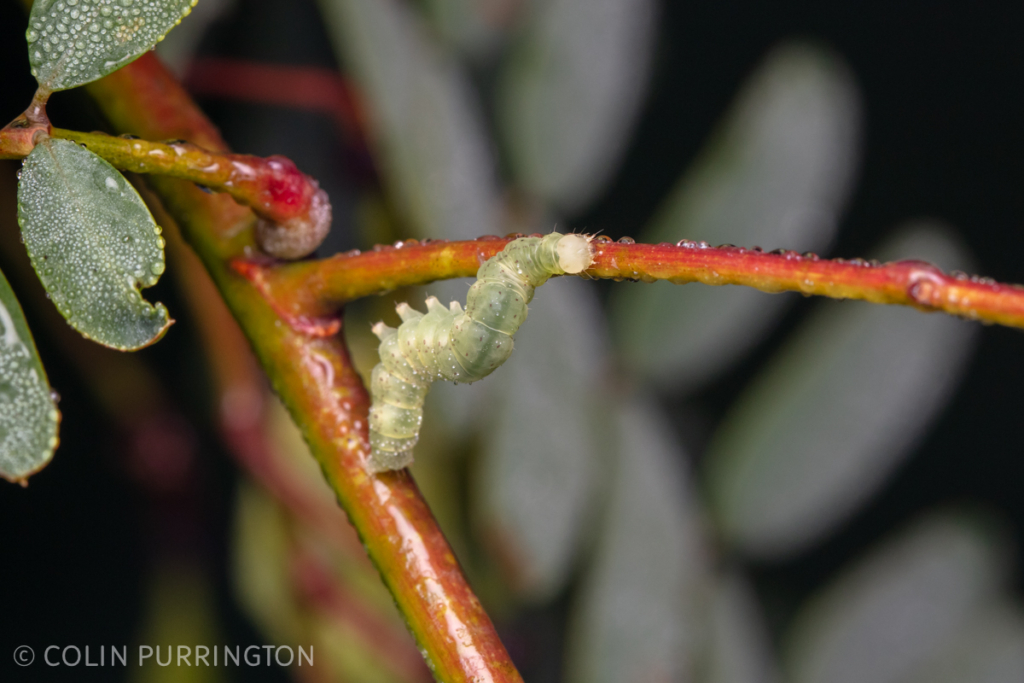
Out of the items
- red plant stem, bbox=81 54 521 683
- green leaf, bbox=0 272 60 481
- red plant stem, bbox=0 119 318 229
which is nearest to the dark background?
red plant stem, bbox=81 54 521 683

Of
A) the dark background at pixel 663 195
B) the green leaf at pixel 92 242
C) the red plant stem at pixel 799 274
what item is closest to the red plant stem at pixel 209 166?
the green leaf at pixel 92 242

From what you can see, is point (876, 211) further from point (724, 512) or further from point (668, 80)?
point (724, 512)

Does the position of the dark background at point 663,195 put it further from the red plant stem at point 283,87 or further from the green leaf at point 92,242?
the green leaf at point 92,242

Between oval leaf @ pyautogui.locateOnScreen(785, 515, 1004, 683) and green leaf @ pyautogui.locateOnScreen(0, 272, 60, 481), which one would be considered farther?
oval leaf @ pyautogui.locateOnScreen(785, 515, 1004, 683)
